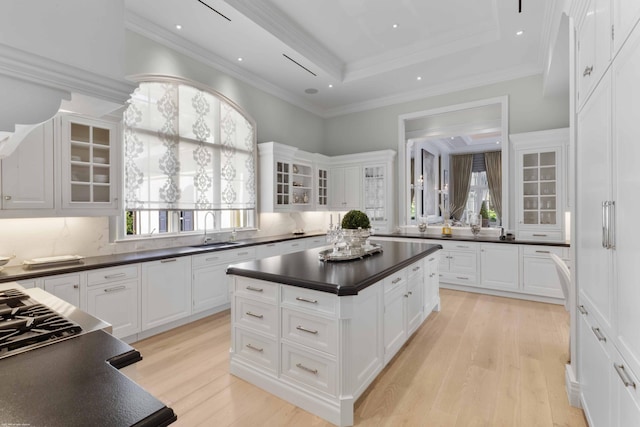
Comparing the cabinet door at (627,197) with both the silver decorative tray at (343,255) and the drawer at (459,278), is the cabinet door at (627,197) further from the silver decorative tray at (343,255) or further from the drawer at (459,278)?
the drawer at (459,278)

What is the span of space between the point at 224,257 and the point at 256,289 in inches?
73.9

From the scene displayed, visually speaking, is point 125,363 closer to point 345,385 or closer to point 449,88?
point 345,385

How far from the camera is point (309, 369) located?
2.12 metres

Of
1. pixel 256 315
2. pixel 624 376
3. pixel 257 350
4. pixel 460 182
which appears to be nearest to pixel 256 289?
pixel 256 315

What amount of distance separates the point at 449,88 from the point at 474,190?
312cm

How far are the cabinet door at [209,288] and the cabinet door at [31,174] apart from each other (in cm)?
162

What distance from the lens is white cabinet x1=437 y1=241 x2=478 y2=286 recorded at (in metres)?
4.94

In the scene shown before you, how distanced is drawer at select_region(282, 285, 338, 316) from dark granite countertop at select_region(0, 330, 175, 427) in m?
1.20

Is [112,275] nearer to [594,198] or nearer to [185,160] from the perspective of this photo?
[185,160]

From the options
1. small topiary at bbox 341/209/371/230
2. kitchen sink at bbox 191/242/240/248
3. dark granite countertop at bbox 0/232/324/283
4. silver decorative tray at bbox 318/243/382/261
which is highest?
small topiary at bbox 341/209/371/230

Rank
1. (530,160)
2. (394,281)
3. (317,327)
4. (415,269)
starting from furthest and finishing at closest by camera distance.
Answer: (530,160)
(415,269)
(394,281)
(317,327)

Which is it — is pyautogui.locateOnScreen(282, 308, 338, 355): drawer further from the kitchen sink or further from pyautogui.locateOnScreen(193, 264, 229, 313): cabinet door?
the kitchen sink

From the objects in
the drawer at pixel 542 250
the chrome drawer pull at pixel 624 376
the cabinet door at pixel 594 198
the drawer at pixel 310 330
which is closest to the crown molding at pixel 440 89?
the drawer at pixel 542 250

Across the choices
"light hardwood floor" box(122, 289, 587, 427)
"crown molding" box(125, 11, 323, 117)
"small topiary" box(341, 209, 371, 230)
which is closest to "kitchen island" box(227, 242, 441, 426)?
"light hardwood floor" box(122, 289, 587, 427)
